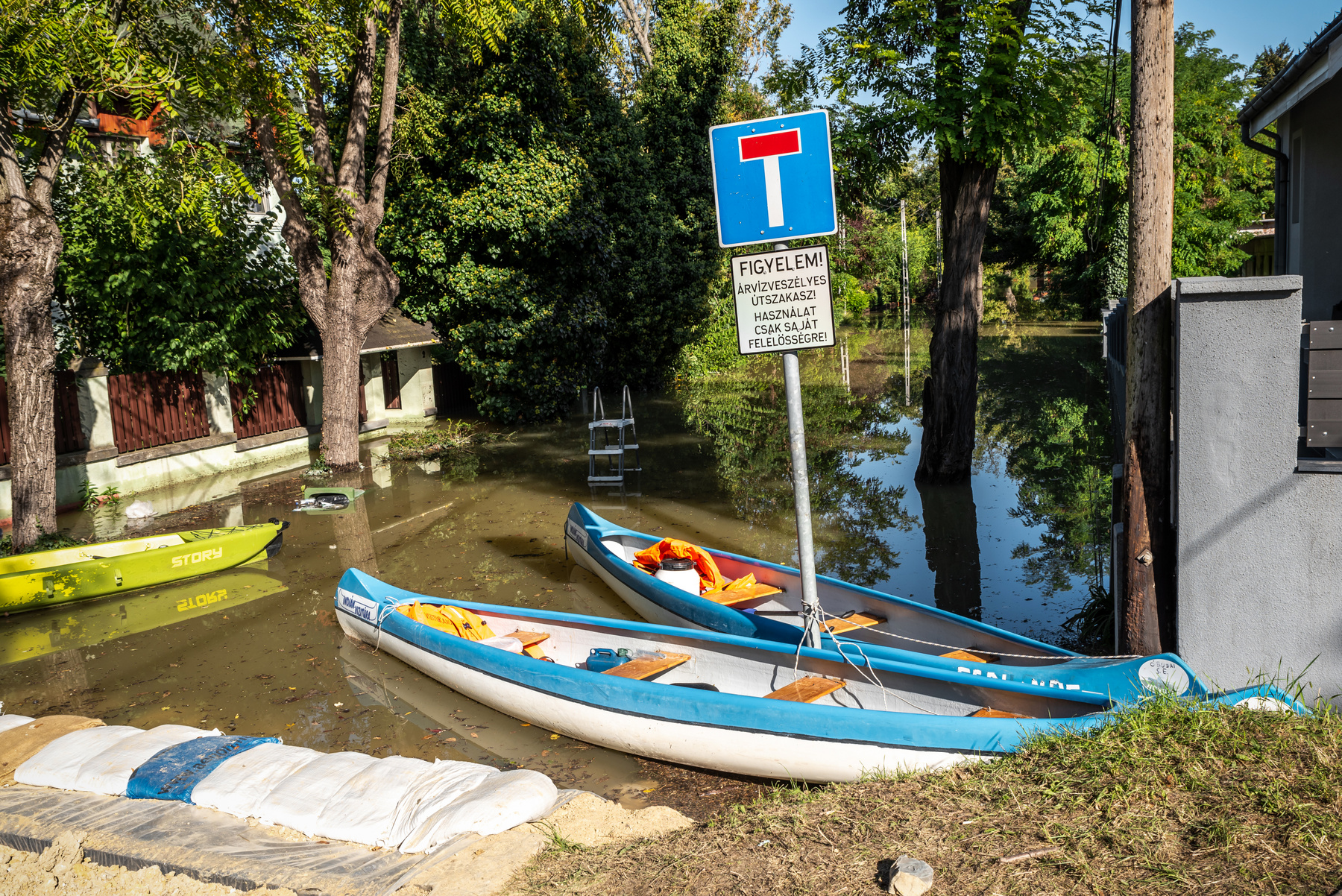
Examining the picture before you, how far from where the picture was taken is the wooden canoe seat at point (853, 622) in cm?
657

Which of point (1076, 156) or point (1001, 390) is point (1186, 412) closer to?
point (1001, 390)

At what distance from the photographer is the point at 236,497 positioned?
1448cm

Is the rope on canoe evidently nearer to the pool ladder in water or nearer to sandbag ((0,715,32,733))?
sandbag ((0,715,32,733))

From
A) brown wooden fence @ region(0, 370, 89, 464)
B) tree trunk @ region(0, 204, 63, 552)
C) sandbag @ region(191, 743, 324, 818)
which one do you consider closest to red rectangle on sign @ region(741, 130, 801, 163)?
sandbag @ region(191, 743, 324, 818)

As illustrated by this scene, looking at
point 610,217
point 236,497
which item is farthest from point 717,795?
point 610,217

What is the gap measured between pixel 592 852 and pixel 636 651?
285cm

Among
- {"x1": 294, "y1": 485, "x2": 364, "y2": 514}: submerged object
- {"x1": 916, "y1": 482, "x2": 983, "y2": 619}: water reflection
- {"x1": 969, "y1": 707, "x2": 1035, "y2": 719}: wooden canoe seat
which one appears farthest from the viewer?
{"x1": 294, "y1": 485, "x2": 364, "y2": 514}: submerged object

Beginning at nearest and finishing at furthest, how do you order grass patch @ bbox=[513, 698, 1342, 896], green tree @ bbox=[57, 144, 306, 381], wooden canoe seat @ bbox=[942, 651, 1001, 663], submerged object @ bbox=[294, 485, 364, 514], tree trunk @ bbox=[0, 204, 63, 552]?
grass patch @ bbox=[513, 698, 1342, 896] → wooden canoe seat @ bbox=[942, 651, 1001, 663] → tree trunk @ bbox=[0, 204, 63, 552] → submerged object @ bbox=[294, 485, 364, 514] → green tree @ bbox=[57, 144, 306, 381]

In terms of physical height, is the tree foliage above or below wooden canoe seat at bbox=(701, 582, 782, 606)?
above

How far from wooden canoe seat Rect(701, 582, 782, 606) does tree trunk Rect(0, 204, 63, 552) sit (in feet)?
28.8

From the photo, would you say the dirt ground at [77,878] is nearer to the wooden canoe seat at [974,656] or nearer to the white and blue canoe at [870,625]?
the white and blue canoe at [870,625]

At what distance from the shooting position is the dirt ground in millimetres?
3686

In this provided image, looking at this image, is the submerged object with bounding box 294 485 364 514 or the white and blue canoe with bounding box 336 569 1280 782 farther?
the submerged object with bounding box 294 485 364 514

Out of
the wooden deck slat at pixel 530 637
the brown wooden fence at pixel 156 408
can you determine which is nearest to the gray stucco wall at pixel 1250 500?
the wooden deck slat at pixel 530 637
